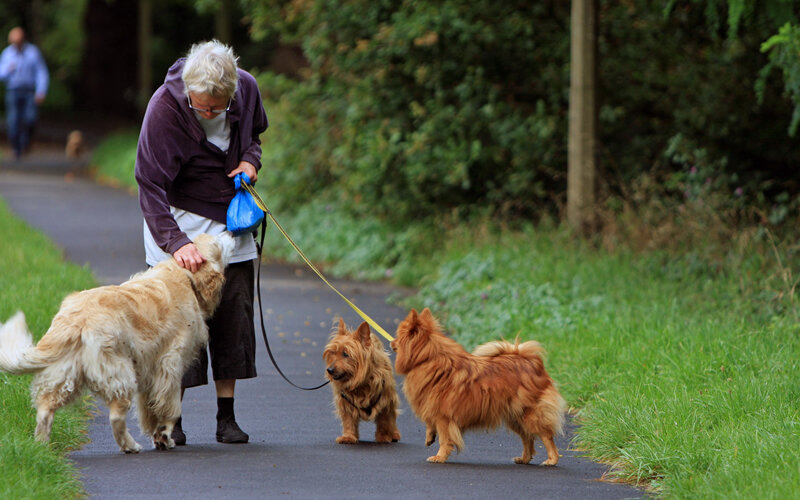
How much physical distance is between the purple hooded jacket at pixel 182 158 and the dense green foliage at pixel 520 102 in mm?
7149

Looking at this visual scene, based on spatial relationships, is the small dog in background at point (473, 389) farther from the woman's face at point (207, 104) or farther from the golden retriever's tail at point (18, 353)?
the golden retriever's tail at point (18, 353)

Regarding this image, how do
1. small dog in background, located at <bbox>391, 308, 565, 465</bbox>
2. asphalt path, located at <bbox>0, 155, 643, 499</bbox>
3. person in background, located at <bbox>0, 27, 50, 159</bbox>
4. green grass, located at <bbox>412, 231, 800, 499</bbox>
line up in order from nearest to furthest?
asphalt path, located at <bbox>0, 155, 643, 499</bbox>, green grass, located at <bbox>412, 231, 800, 499</bbox>, small dog in background, located at <bbox>391, 308, 565, 465</bbox>, person in background, located at <bbox>0, 27, 50, 159</bbox>

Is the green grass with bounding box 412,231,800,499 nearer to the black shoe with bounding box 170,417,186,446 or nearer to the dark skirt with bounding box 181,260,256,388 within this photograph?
the dark skirt with bounding box 181,260,256,388

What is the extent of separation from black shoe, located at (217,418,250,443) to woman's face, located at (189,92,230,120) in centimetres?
174

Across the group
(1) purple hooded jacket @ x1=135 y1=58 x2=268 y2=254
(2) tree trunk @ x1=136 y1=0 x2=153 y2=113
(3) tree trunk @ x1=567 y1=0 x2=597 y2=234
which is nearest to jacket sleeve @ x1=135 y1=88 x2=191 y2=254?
(1) purple hooded jacket @ x1=135 y1=58 x2=268 y2=254

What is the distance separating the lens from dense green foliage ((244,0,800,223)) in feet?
44.4

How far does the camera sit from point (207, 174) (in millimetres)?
6254

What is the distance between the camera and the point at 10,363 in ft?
17.6

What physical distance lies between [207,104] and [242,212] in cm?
65

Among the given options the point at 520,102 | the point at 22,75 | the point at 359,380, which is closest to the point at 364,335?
the point at 359,380

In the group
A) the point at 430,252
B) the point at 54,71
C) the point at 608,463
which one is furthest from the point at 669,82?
the point at 54,71

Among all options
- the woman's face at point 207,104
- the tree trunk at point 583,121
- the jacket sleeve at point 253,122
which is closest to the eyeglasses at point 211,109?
the woman's face at point 207,104

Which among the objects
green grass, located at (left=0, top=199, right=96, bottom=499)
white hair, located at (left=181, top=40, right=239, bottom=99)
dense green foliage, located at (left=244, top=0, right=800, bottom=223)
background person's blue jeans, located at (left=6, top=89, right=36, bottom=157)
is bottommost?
green grass, located at (left=0, top=199, right=96, bottom=499)

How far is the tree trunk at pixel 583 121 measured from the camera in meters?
12.1
